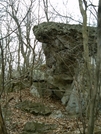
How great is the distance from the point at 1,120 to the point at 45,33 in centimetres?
504

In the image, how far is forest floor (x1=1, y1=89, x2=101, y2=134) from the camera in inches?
271

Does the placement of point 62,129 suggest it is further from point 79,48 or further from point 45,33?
point 45,33

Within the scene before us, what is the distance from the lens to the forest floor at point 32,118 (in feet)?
22.6

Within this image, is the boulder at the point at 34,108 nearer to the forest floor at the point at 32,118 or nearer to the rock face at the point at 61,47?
the forest floor at the point at 32,118

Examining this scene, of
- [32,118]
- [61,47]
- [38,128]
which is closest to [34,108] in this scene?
[32,118]

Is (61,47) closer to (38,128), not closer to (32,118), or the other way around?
(32,118)

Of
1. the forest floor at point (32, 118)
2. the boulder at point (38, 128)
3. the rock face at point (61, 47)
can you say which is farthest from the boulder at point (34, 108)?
the boulder at point (38, 128)

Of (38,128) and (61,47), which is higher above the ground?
(61,47)

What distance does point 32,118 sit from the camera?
821 centimetres

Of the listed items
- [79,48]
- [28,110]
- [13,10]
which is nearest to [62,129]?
[28,110]

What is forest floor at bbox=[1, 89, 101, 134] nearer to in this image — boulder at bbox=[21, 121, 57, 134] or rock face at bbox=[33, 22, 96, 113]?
boulder at bbox=[21, 121, 57, 134]

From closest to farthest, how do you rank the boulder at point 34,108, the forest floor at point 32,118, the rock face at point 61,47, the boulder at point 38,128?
the boulder at point 38,128
the forest floor at point 32,118
the boulder at point 34,108
the rock face at point 61,47

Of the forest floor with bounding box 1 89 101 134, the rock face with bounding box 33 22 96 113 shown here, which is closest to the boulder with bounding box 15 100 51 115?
the forest floor with bounding box 1 89 101 134

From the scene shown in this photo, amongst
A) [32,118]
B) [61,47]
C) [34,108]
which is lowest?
[32,118]
